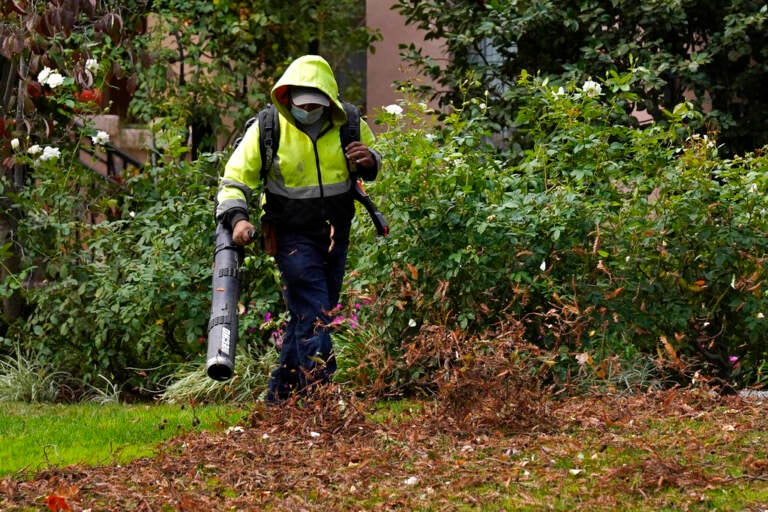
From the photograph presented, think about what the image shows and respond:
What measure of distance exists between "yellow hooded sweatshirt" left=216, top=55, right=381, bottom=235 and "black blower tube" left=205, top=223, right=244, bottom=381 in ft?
0.91

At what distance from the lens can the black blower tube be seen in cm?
544

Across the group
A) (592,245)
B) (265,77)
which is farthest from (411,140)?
(265,77)

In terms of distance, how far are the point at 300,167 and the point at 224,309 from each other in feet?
2.93

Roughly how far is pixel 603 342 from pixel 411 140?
1.82 m

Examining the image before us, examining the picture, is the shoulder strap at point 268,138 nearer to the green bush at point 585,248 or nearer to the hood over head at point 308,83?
the hood over head at point 308,83

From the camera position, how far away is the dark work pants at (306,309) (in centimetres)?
601

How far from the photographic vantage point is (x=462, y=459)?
5195 millimetres

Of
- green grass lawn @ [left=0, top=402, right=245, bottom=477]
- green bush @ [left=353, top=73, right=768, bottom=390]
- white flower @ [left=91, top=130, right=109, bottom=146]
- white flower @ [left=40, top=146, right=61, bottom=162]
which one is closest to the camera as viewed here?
green grass lawn @ [left=0, top=402, right=245, bottom=477]

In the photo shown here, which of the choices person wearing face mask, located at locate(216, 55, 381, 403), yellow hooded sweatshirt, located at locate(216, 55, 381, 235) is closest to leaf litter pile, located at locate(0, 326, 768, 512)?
person wearing face mask, located at locate(216, 55, 381, 403)

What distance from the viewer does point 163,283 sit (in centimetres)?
820

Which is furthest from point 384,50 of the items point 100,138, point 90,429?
point 90,429

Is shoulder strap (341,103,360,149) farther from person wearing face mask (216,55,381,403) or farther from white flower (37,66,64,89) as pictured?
white flower (37,66,64,89)

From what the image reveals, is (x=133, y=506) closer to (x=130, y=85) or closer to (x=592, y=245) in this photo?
(x=592, y=245)

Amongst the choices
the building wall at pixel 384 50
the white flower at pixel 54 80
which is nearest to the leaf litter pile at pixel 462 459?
the white flower at pixel 54 80
